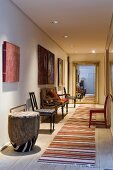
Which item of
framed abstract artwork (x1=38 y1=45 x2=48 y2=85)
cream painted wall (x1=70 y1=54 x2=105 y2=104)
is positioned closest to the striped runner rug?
framed abstract artwork (x1=38 y1=45 x2=48 y2=85)

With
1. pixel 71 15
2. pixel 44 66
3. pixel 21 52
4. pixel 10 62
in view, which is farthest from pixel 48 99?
pixel 10 62

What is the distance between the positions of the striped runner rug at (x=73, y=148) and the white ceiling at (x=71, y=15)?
2.67 metres

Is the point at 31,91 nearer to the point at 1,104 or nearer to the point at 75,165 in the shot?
the point at 1,104

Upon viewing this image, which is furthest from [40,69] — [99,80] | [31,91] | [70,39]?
[99,80]

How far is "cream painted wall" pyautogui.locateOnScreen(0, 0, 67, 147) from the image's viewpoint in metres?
4.34

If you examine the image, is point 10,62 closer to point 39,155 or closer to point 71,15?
point 39,155

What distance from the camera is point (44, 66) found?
7465mm

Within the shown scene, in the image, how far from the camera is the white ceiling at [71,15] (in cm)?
479

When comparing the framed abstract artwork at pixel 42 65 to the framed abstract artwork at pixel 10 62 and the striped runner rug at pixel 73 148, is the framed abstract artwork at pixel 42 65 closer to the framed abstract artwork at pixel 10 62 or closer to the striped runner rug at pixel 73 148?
the striped runner rug at pixel 73 148

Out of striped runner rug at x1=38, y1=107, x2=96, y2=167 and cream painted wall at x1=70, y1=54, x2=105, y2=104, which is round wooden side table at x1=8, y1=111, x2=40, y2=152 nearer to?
striped runner rug at x1=38, y1=107, x2=96, y2=167

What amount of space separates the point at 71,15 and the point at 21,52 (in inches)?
56.3

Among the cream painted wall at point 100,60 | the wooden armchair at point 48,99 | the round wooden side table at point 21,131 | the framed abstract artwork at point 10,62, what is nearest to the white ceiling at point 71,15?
the framed abstract artwork at point 10,62

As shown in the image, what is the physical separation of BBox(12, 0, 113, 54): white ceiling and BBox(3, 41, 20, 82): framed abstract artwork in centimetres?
90

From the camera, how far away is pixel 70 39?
880cm
